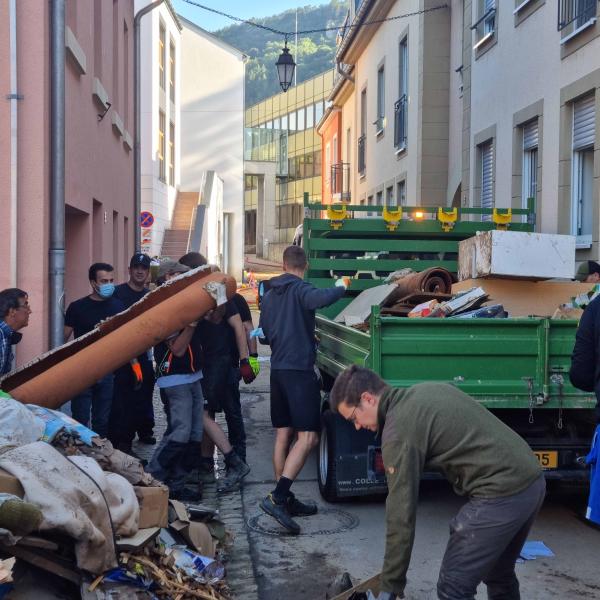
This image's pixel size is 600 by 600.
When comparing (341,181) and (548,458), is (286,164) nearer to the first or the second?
(341,181)

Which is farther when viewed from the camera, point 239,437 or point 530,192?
point 530,192

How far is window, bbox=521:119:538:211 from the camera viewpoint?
12385 millimetres

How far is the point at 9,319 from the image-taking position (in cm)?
576

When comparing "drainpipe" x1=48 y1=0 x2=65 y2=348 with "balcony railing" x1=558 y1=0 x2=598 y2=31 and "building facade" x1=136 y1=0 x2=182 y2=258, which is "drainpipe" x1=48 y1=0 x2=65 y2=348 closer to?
"balcony railing" x1=558 y1=0 x2=598 y2=31

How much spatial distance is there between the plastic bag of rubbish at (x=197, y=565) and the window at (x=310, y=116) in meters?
54.4

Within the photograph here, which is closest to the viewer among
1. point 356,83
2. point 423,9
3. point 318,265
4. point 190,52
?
point 318,265

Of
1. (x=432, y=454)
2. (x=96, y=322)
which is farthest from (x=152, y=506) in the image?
(x=96, y=322)

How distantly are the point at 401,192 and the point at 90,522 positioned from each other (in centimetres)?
1771

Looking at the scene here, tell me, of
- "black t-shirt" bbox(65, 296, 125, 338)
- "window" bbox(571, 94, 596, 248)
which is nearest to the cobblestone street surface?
"black t-shirt" bbox(65, 296, 125, 338)

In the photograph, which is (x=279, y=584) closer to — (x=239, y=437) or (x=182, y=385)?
(x=182, y=385)

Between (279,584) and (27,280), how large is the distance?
4.12 meters

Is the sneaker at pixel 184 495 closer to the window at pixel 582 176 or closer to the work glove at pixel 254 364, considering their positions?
the work glove at pixel 254 364

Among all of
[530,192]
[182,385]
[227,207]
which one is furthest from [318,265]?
[227,207]

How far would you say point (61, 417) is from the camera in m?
5.34
